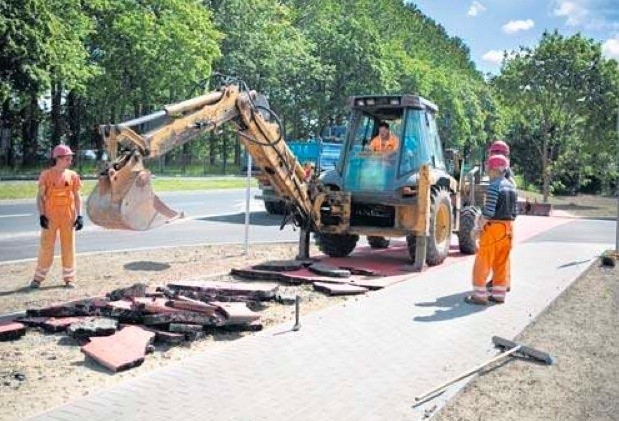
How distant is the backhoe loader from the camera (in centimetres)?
1023

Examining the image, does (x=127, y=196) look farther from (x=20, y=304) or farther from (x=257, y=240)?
(x=257, y=240)

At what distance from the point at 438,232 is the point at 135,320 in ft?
22.3

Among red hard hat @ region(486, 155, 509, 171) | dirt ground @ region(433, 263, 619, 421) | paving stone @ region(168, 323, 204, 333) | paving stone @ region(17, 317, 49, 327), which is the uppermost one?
red hard hat @ region(486, 155, 509, 171)

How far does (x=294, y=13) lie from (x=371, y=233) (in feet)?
177

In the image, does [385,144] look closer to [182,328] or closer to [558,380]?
[182,328]

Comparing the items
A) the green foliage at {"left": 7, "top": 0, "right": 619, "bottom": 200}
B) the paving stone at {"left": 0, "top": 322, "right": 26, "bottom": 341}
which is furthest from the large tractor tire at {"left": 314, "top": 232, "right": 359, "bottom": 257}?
the green foliage at {"left": 7, "top": 0, "right": 619, "bottom": 200}

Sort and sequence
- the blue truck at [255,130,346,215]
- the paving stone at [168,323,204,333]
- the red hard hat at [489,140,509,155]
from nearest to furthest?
the paving stone at [168,323,204,333] < the red hard hat at [489,140,509,155] < the blue truck at [255,130,346,215]

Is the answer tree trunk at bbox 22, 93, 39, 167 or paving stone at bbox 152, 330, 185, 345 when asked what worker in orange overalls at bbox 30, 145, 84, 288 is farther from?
tree trunk at bbox 22, 93, 39, 167

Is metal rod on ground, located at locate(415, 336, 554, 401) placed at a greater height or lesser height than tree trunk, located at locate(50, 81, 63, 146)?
lesser

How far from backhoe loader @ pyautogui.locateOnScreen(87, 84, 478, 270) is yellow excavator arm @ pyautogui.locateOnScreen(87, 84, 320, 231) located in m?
0.02

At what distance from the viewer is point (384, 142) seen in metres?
12.2

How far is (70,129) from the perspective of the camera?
47656 mm

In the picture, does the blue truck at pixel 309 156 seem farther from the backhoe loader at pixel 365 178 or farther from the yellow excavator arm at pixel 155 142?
the yellow excavator arm at pixel 155 142

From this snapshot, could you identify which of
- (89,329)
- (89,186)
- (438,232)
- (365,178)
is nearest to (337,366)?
(89,329)
